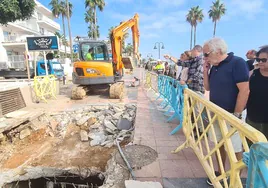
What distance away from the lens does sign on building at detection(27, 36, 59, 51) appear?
952cm

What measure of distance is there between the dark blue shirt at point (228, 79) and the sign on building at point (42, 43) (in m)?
9.24

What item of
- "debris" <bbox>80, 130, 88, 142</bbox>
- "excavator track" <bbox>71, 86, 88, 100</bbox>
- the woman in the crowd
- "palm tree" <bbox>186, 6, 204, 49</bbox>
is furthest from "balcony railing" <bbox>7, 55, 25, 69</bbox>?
"palm tree" <bbox>186, 6, 204, 49</bbox>

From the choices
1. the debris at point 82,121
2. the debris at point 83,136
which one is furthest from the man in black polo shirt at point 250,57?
the debris at point 82,121

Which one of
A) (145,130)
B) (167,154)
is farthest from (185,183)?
(145,130)

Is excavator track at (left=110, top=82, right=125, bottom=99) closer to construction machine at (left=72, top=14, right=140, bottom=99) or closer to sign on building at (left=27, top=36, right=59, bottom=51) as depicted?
construction machine at (left=72, top=14, right=140, bottom=99)

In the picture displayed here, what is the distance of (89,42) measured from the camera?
8250 millimetres

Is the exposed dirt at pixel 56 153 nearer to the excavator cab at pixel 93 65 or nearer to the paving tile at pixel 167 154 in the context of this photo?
the paving tile at pixel 167 154

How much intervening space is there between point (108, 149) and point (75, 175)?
40.5 inches

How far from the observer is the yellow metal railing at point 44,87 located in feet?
27.1

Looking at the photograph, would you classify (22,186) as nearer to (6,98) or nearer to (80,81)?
(6,98)

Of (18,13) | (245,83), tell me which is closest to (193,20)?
(18,13)

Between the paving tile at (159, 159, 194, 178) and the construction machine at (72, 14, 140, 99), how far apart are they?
19.2ft

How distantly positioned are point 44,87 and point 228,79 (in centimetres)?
851

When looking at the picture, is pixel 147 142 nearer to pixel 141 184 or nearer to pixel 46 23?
pixel 141 184
